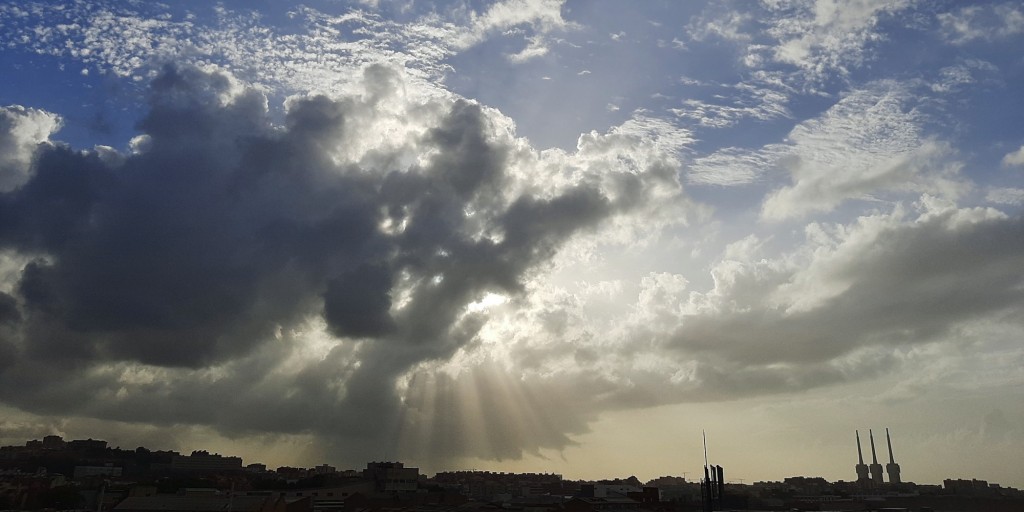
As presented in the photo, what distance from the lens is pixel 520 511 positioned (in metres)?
96.4

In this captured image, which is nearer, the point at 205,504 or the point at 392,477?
the point at 205,504

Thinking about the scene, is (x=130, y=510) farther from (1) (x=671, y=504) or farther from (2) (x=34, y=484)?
(1) (x=671, y=504)

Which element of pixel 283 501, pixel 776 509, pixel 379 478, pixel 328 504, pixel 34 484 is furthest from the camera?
pixel 379 478

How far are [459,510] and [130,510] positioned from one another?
42.4 meters

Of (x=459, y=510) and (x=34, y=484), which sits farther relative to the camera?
(x=34, y=484)

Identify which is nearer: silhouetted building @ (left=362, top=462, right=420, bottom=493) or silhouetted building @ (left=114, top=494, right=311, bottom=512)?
silhouetted building @ (left=114, top=494, right=311, bottom=512)

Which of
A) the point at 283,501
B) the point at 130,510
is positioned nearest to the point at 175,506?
the point at 130,510

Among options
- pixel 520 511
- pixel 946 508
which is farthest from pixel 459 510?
pixel 946 508

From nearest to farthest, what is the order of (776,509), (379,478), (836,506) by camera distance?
1. (776,509)
2. (836,506)
3. (379,478)

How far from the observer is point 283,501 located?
281 ft

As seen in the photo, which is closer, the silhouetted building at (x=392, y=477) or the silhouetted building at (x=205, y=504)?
the silhouetted building at (x=205, y=504)

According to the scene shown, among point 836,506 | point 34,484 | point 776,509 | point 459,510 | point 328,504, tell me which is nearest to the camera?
point 459,510

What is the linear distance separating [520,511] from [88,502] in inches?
3057

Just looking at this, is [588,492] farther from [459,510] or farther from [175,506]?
[175,506]
